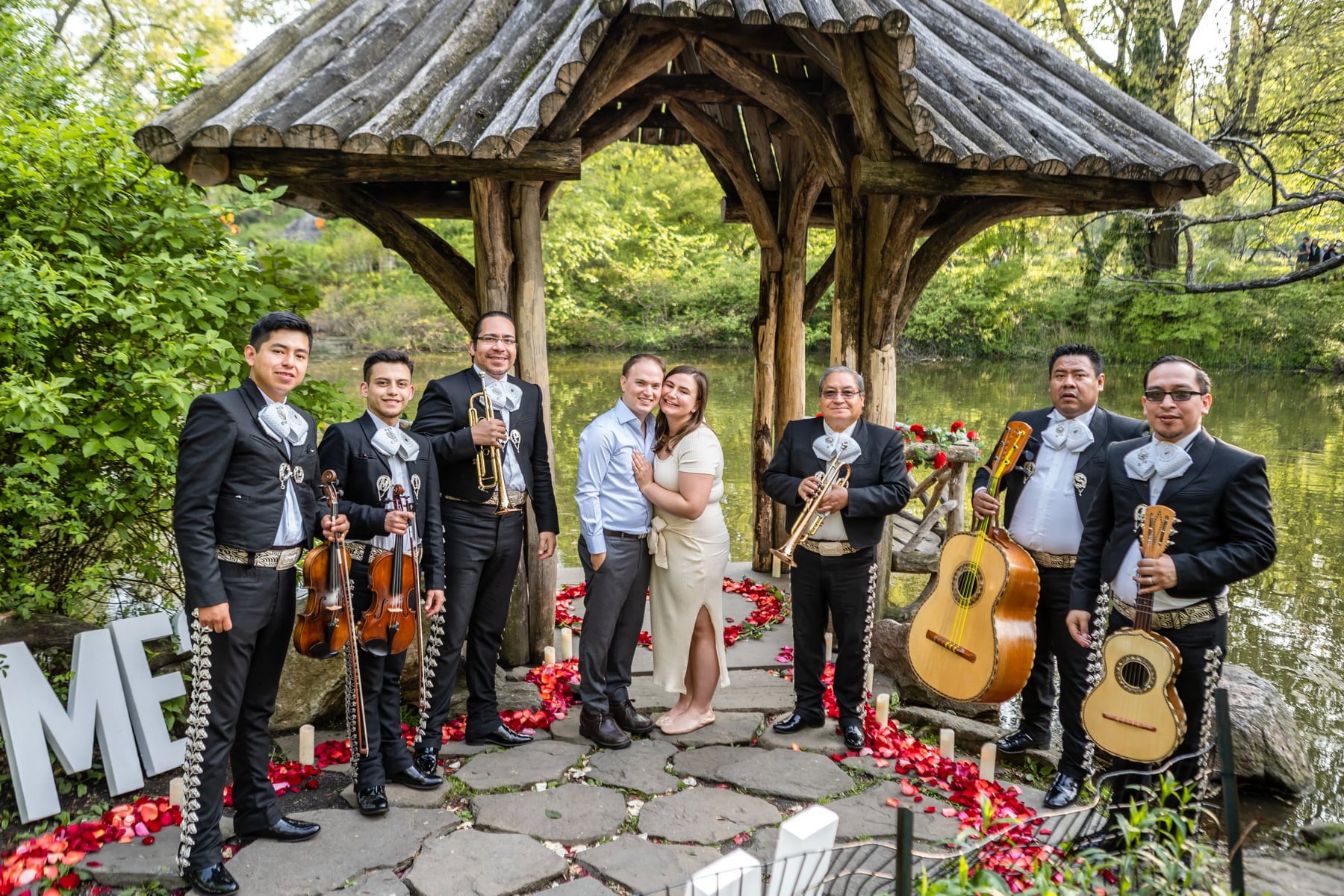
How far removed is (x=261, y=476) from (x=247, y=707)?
0.89m

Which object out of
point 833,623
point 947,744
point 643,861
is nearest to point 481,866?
point 643,861

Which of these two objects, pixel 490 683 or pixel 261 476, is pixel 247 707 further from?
pixel 490 683

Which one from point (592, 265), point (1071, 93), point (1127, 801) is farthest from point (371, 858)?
point (592, 265)

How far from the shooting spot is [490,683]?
4.35 meters

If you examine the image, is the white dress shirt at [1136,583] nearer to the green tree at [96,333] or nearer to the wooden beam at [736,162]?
the green tree at [96,333]

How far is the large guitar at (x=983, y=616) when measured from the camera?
3.88m

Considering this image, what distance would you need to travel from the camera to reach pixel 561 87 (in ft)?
13.3

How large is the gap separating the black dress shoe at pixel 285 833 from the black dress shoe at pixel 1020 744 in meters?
3.22

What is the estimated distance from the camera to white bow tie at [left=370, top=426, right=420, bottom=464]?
3.62 m

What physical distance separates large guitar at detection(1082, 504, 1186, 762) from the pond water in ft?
6.93

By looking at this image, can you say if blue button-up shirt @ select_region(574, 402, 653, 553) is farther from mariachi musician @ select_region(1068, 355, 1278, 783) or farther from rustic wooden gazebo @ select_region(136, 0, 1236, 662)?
mariachi musician @ select_region(1068, 355, 1278, 783)

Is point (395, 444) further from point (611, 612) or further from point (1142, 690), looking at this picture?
point (1142, 690)

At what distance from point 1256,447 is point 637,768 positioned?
45.6 feet

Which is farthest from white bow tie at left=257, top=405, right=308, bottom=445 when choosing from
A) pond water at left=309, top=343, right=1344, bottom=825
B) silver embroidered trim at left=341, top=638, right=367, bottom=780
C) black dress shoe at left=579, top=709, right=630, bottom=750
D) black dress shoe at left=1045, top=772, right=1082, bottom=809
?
pond water at left=309, top=343, right=1344, bottom=825
